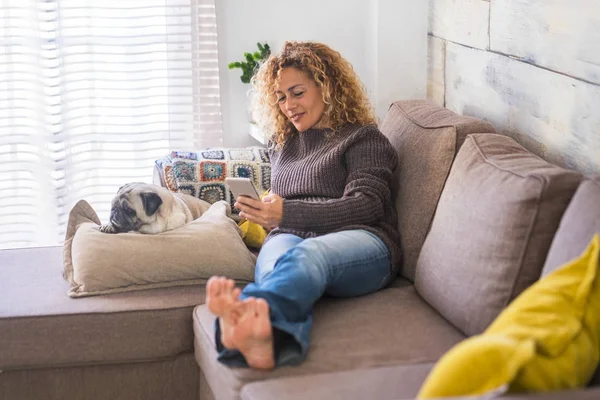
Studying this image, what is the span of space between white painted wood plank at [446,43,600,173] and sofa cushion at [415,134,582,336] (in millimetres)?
140

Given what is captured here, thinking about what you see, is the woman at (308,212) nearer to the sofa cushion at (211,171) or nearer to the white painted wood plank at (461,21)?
the sofa cushion at (211,171)

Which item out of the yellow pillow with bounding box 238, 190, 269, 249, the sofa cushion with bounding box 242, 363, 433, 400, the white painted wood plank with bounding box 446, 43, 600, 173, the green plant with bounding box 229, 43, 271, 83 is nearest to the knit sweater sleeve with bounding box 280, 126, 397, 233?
the yellow pillow with bounding box 238, 190, 269, 249

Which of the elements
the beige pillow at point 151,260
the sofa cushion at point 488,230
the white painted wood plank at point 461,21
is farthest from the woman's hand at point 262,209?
the white painted wood plank at point 461,21

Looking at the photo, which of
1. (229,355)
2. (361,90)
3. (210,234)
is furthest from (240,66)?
(229,355)

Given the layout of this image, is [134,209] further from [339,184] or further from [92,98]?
[92,98]

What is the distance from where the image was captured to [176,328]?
8.03 ft

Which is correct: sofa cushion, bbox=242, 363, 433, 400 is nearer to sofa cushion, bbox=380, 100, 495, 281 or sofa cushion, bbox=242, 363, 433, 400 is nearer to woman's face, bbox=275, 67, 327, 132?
sofa cushion, bbox=380, 100, 495, 281

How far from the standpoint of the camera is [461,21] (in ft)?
10.3

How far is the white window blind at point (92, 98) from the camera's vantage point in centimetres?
354

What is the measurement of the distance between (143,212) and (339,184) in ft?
1.96

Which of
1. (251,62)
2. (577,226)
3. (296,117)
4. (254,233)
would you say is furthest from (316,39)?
(577,226)

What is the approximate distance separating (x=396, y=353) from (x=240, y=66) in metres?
1.86

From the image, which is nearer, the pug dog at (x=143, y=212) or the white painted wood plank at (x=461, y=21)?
the pug dog at (x=143, y=212)

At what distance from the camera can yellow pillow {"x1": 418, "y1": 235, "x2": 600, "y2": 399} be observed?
1452 mm
